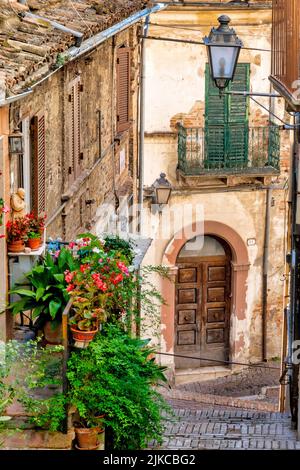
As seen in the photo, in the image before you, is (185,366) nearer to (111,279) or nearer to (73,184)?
(73,184)

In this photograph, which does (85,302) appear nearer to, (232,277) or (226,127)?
(226,127)

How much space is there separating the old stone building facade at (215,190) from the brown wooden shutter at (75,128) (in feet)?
22.7

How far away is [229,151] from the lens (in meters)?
22.7

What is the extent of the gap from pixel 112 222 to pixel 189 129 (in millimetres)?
4357

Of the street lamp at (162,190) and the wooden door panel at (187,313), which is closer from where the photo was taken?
the street lamp at (162,190)

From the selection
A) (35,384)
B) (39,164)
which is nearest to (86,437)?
(35,384)

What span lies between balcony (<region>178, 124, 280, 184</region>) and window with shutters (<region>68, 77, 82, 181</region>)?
282 inches

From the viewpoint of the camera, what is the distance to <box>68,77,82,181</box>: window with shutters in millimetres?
14570

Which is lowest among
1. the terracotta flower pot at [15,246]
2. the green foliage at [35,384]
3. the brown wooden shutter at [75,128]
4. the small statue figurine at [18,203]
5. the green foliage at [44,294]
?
the green foliage at [35,384]

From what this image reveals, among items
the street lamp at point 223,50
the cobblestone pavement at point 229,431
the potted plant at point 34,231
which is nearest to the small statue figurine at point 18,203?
the potted plant at point 34,231

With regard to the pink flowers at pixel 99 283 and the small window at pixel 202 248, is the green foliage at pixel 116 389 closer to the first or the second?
the pink flowers at pixel 99 283

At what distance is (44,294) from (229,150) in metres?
12.5

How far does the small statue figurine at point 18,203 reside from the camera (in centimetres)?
1102
